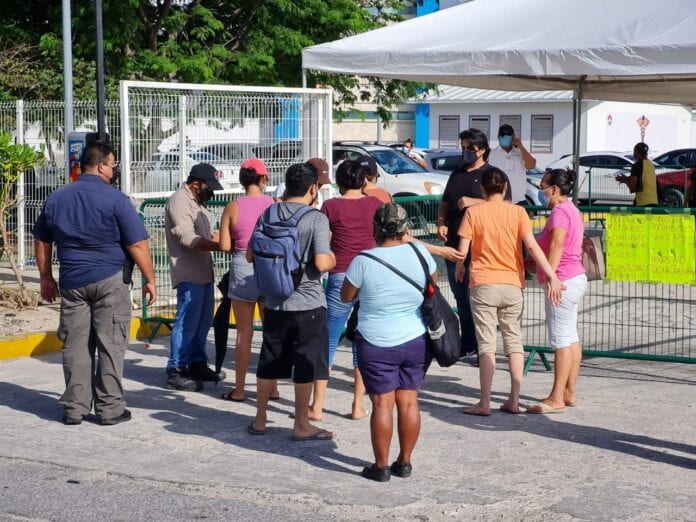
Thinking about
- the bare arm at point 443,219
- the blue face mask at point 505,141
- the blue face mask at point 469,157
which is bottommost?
the bare arm at point 443,219

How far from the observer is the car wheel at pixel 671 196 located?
2452cm

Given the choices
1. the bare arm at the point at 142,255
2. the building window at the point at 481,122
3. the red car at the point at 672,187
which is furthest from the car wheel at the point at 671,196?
the building window at the point at 481,122

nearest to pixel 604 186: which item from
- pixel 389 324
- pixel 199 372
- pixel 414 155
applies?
pixel 414 155

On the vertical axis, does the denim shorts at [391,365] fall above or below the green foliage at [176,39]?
below

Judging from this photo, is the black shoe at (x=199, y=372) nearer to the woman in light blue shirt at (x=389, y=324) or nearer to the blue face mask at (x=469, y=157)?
the blue face mask at (x=469, y=157)

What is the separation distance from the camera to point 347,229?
7355mm

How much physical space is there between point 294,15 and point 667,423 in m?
13.1

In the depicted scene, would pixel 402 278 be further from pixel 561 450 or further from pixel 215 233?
pixel 215 233

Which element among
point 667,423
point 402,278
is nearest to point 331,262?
point 402,278

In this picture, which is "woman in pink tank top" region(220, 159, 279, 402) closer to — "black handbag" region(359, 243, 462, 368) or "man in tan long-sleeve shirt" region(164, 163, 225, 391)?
"man in tan long-sleeve shirt" region(164, 163, 225, 391)

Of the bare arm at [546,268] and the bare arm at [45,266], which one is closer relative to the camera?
the bare arm at [546,268]

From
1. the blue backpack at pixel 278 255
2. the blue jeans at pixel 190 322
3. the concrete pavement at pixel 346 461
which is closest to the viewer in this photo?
the concrete pavement at pixel 346 461

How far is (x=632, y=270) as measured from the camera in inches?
336

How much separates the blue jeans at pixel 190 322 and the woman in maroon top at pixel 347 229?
1.30 meters
